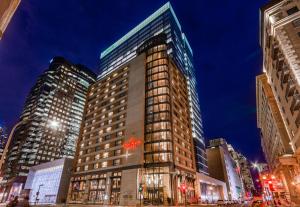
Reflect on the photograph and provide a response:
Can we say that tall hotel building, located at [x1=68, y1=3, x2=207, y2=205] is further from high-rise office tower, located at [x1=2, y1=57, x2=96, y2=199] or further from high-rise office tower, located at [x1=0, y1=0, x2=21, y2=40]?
high-rise office tower, located at [x1=2, y1=57, x2=96, y2=199]

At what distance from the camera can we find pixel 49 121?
13350cm

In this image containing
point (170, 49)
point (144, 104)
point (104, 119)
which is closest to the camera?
point (144, 104)

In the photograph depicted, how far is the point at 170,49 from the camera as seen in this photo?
93.8m

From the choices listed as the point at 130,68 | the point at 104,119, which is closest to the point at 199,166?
the point at 104,119

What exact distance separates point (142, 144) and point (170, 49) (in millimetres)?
56337

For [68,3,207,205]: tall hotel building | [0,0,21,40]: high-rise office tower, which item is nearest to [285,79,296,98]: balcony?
[68,3,207,205]: tall hotel building

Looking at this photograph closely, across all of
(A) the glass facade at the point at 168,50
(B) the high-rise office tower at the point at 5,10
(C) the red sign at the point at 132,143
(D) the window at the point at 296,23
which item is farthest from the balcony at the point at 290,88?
(A) the glass facade at the point at 168,50

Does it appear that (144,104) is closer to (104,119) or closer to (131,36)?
(104,119)

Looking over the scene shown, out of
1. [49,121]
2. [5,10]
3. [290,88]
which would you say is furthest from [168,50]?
[49,121]

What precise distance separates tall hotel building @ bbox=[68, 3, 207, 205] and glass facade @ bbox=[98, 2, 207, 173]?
15.5 m

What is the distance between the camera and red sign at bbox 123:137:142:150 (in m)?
56.3

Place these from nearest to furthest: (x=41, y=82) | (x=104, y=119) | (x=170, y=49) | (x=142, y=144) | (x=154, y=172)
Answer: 1. (x=154, y=172)
2. (x=142, y=144)
3. (x=104, y=119)
4. (x=170, y=49)
5. (x=41, y=82)

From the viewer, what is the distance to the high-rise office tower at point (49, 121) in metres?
122

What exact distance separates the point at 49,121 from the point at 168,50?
323 ft
